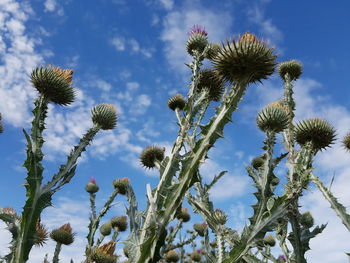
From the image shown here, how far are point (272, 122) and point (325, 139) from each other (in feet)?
6.37

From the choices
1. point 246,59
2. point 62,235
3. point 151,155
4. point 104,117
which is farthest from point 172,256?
point 246,59

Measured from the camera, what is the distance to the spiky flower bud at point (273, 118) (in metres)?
6.54

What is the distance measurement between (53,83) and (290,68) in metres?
7.23

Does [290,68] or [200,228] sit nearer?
[290,68]

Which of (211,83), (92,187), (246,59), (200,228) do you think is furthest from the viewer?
(200,228)

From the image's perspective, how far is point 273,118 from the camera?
21.4 ft

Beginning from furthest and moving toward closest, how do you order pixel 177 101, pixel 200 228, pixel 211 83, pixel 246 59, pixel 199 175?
1. pixel 200 228
2. pixel 177 101
3. pixel 211 83
4. pixel 199 175
5. pixel 246 59

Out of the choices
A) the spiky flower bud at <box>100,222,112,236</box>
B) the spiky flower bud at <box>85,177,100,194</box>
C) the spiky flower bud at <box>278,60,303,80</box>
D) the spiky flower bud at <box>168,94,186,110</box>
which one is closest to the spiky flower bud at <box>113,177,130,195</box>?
the spiky flower bud at <box>85,177,100,194</box>

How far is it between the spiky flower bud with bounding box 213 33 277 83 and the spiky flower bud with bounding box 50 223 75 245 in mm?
7119

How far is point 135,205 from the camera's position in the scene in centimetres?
459

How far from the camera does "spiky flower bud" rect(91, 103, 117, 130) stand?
8.17 metres

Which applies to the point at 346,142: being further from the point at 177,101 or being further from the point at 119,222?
the point at 119,222

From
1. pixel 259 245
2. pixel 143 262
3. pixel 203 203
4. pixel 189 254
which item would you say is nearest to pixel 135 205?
pixel 143 262

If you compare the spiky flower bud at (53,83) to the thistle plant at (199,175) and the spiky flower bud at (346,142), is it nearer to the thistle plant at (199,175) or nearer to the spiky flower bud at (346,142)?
the thistle plant at (199,175)
